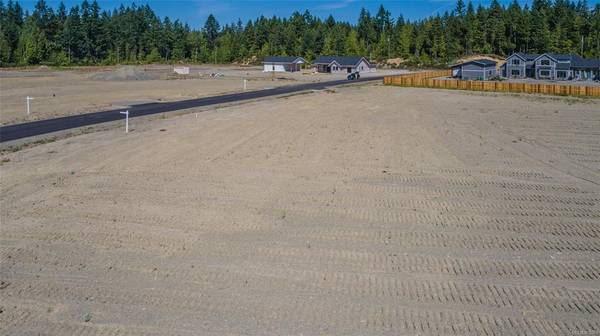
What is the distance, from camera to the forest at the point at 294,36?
12219 cm

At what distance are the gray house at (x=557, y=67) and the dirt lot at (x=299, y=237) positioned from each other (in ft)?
210

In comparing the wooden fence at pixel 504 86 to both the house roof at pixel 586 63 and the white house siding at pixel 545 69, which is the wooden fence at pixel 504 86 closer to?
the house roof at pixel 586 63

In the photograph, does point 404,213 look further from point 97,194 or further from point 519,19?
point 519,19

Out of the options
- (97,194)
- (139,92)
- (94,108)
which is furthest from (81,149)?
(139,92)

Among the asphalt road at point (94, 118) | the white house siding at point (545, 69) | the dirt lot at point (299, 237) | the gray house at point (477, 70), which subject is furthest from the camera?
the white house siding at point (545, 69)

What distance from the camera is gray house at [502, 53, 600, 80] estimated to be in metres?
83.6

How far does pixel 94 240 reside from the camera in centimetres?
1270

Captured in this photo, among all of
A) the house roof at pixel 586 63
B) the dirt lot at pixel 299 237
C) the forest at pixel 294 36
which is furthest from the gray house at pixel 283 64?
the dirt lot at pixel 299 237

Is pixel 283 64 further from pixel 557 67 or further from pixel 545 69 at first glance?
pixel 557 67

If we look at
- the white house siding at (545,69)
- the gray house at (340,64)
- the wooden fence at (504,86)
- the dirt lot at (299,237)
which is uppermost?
the gray house at (340,64)

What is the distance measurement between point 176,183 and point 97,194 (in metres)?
2.40

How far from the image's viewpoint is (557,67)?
3342 inches

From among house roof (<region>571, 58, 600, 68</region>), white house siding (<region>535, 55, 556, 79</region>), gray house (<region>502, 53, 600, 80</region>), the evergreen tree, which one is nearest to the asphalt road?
white house siding (<region>535, 55, 556, 79</region>)

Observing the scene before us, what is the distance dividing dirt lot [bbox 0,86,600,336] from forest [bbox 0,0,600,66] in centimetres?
10651
